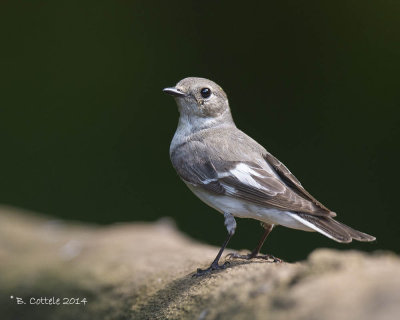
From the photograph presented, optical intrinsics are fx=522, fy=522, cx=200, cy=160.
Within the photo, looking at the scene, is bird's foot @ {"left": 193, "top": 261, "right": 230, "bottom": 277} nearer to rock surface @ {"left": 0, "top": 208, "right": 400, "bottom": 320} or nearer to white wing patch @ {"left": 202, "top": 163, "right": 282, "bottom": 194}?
rock surface @ {"left": 0, "top": 208, "right": 400, "bottom": 320}

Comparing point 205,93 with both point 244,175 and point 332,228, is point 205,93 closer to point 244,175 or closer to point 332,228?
point 244,175

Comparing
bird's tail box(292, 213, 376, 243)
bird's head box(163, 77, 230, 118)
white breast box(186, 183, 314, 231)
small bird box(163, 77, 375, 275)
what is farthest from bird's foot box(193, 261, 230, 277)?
bird's head box(163, 77, 230, 118)

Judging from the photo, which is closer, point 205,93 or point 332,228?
point 332,228

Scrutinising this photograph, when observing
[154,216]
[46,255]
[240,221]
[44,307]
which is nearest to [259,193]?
[44,307]

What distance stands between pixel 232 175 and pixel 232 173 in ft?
0.06

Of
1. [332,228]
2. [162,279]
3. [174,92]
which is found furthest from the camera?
[174,92]

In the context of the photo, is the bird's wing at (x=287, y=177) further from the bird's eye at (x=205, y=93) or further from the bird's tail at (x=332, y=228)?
the bird's eye at (x=205, y=93)

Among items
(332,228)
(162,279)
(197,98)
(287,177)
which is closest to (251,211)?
(287,177)

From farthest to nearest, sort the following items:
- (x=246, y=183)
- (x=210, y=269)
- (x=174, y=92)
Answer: (x=174, y=92)
(x=246, y=183)
(x=210, y=269)

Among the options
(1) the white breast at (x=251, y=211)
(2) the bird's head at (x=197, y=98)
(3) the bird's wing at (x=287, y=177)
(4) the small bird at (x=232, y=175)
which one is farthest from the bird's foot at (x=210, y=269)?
(2) the bird's head at (x=197, y=98)

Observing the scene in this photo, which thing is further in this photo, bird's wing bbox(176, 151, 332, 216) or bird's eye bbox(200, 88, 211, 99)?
bird's eye bbox(200, 88, 211, 99)

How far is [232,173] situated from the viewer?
2.87m

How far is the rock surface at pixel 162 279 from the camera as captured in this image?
1.68 metres

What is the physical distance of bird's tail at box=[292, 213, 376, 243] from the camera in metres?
2.40
